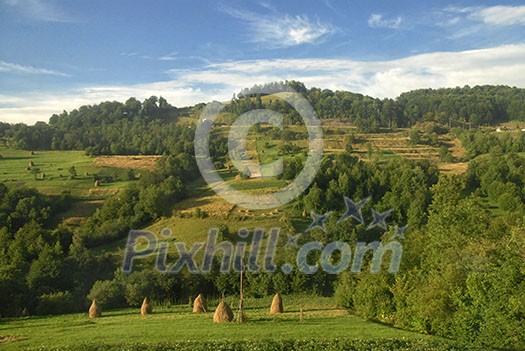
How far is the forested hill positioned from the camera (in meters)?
116

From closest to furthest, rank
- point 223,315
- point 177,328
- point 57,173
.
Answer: point 177,328, point 223,315, point 57,173

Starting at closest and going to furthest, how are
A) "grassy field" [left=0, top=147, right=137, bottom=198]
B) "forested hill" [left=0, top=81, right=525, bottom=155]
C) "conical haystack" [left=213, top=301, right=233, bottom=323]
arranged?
"conical haystack" [left=213, top=301, right=233, bottom=323], "grassy field" [left=0, top=147, right=137, bottom=198], "forested hill" [left=0, top=81, right=525, bottom=155]

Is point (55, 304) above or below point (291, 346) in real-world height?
below

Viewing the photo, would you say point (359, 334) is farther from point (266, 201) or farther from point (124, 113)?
point (124, 113)

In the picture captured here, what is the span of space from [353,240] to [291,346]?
34.8 metres

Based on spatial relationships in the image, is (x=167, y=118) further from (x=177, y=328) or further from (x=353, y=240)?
(x=177, y=328)

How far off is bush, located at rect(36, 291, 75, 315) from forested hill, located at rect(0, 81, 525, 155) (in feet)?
223

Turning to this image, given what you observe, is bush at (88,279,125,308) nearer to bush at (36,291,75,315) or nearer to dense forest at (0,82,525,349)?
dense forest at (0,82,525,349)

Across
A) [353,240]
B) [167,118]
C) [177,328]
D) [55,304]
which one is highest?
[167,118]

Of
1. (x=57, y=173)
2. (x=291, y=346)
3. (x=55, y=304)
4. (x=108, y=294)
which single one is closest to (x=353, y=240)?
(x=108, y=294)

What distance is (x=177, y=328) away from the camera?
25125 mm

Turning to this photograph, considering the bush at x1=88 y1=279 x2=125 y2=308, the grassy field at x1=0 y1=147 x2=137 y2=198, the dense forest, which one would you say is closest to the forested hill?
the dense forest

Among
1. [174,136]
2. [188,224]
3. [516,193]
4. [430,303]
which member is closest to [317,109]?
Answer: [174,136]

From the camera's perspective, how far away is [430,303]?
77.8ft
